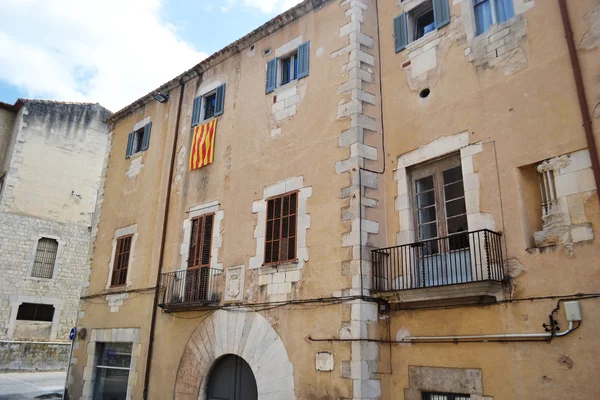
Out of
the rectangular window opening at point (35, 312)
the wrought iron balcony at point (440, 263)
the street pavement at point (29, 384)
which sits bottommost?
the street pavement at point (29, 384)

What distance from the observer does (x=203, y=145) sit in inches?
490

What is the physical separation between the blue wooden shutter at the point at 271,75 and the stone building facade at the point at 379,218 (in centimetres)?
4

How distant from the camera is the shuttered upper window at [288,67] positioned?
10578 millimetres

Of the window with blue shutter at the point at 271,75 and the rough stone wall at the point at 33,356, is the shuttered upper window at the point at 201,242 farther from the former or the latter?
the rough stone wall at the point at 33,356

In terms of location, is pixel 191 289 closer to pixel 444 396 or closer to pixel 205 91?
pixel 205 91

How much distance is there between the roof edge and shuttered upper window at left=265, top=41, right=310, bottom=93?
79 centimetres

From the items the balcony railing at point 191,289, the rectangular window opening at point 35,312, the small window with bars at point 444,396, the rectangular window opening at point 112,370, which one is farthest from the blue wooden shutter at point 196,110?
the rectangular window opening at point 35,312

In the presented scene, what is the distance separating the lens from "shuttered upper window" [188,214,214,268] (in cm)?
1130

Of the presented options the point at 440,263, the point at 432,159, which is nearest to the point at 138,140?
the point at 432,159

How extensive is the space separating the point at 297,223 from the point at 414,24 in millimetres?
4249

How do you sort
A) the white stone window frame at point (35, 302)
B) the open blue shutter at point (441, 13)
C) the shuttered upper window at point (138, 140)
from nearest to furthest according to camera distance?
the open blue shutter at point (441, 13) → the shuttered upper window at point (138, 140) → the white stone window frame at point (35, 302)

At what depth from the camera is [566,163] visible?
6.72 m

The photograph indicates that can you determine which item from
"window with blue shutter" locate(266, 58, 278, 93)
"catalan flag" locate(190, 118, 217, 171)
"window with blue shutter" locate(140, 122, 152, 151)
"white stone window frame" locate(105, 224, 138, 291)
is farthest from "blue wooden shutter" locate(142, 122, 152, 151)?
"window with blue shutter" locate(266, 58, 278, 93)

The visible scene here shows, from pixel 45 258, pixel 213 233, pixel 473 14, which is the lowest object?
pixel 213 233
